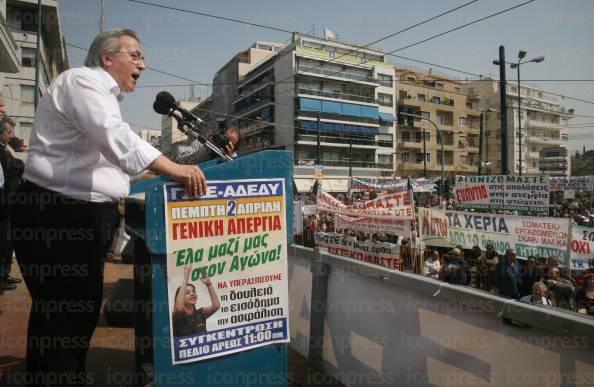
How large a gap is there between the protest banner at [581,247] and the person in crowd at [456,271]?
1.92 metres

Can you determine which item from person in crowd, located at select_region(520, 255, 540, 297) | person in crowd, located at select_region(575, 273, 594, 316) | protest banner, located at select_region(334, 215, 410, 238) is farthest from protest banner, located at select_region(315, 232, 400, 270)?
person in crowd, located at select_region(575, 273, 594, 316)

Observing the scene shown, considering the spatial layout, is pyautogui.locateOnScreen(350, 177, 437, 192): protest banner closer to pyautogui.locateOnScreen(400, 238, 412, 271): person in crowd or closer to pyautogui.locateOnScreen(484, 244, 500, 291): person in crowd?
pyautogui.locateOnScreen(400, 238, 412, 271): person in crowd

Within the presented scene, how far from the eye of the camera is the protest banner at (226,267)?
1.94 meters

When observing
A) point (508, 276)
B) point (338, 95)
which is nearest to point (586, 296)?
point (508, 276)

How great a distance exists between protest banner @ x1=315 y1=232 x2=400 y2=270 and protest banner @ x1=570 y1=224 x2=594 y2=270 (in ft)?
11.0

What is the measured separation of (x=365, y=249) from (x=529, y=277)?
322 centimetres

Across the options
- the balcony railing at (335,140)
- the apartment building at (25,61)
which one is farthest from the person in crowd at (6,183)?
the balcony railing at (335,140)

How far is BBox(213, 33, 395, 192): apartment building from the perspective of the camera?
55625 mm

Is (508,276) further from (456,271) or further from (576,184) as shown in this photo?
(576,184)

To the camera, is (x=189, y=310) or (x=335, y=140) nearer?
(x=189, y=310)

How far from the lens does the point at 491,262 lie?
940cm

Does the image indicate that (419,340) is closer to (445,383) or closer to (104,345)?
(445,383)

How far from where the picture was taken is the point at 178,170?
1.76 m

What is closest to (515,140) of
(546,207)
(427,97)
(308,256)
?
(427,97)
